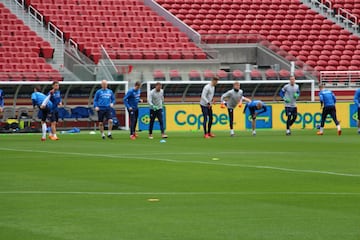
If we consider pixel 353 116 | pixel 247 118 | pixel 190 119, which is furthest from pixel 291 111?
pixel 353 116

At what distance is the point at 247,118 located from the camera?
4325cm

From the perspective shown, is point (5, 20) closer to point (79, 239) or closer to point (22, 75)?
point (22, 75)

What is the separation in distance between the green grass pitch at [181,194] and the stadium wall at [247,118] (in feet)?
57.7

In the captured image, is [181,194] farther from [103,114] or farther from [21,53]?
[21,53]

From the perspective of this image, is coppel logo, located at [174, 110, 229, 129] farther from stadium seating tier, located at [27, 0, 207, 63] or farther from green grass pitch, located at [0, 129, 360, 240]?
green grass pitch, located at [0, 129, 360, 240]

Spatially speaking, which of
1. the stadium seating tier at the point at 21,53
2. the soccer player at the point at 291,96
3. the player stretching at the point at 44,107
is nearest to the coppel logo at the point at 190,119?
the stadium seating tier at the point at 21,53

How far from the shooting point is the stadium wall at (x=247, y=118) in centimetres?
4244

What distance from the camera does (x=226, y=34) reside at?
167 ft

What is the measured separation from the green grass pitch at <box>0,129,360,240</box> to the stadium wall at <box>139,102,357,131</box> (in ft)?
57.7

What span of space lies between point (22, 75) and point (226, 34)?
12233mm

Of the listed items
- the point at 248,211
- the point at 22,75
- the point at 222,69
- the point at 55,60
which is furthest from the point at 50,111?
the point at 248,211

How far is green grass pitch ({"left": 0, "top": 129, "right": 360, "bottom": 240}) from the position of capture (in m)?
10.4

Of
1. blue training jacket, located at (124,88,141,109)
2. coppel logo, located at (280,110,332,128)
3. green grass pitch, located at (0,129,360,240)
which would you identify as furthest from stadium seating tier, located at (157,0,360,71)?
green grass pitch, located at (0,129,360,240)

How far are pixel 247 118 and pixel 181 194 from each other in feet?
96.7
